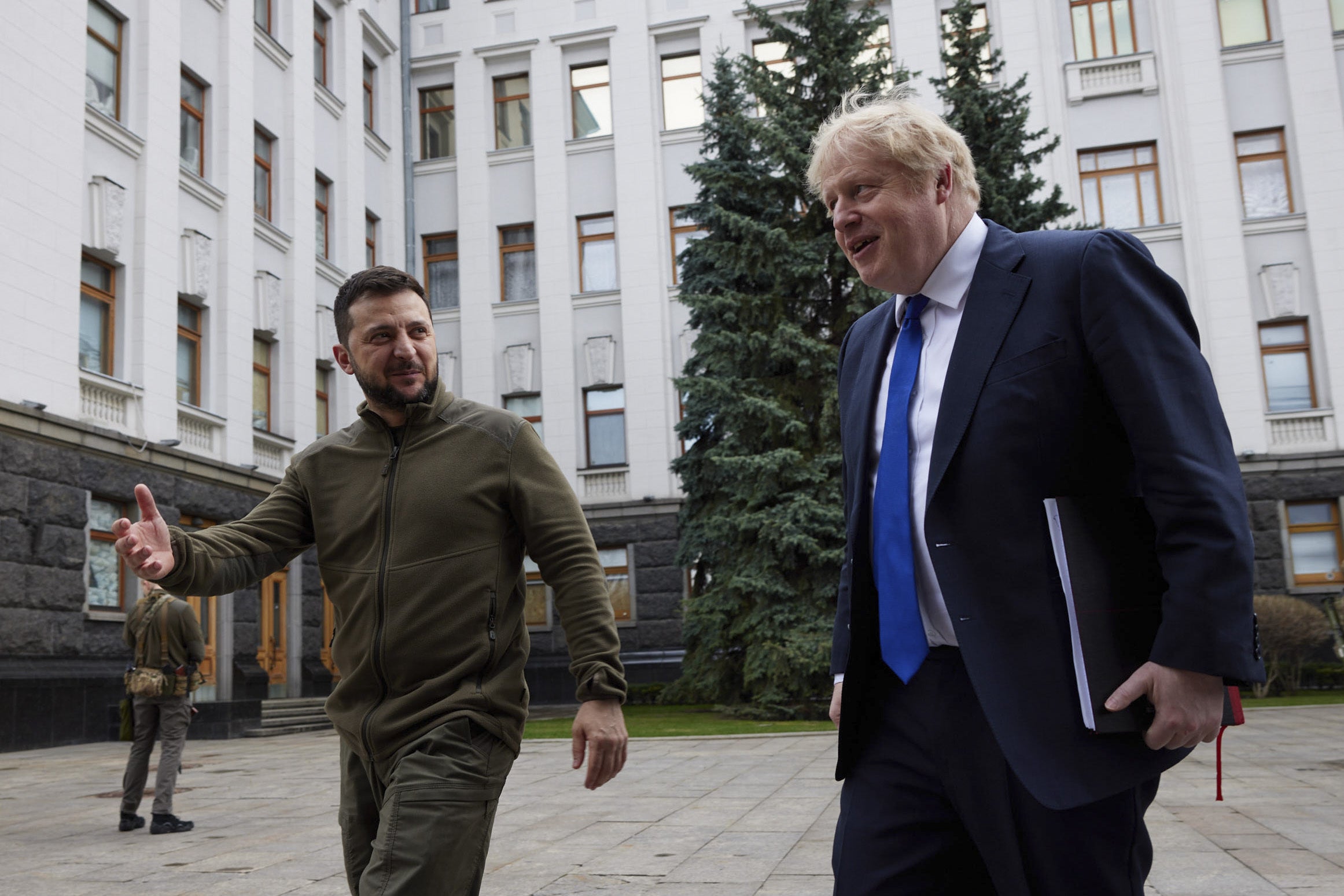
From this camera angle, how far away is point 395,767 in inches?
114

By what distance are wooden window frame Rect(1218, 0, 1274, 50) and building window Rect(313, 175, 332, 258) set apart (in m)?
19.1

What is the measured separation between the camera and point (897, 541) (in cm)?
240

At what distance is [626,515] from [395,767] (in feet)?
77.3

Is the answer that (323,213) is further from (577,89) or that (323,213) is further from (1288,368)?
(1288,368)

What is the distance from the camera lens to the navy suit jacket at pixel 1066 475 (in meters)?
1.98

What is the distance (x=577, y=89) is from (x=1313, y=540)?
18871 mm

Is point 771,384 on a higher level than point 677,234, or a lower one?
lower

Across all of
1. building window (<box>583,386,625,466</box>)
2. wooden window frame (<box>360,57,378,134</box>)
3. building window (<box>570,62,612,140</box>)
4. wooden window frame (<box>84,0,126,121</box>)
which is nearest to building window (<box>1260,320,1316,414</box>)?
building window (<box>583,386,625,466</box>)

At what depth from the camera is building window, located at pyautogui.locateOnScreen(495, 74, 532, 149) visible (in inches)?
1136

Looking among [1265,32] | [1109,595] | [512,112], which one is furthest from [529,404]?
[1109,595]

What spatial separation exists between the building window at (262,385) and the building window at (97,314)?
156 inches

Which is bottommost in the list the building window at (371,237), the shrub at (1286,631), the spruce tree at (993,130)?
the shrub at (1286,631)

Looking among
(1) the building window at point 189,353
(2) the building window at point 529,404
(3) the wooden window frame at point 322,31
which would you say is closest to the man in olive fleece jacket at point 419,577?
(1) the building window at point 189,353

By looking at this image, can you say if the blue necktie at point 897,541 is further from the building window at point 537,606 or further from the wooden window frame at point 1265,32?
the wooden window frame at point 1265,32
